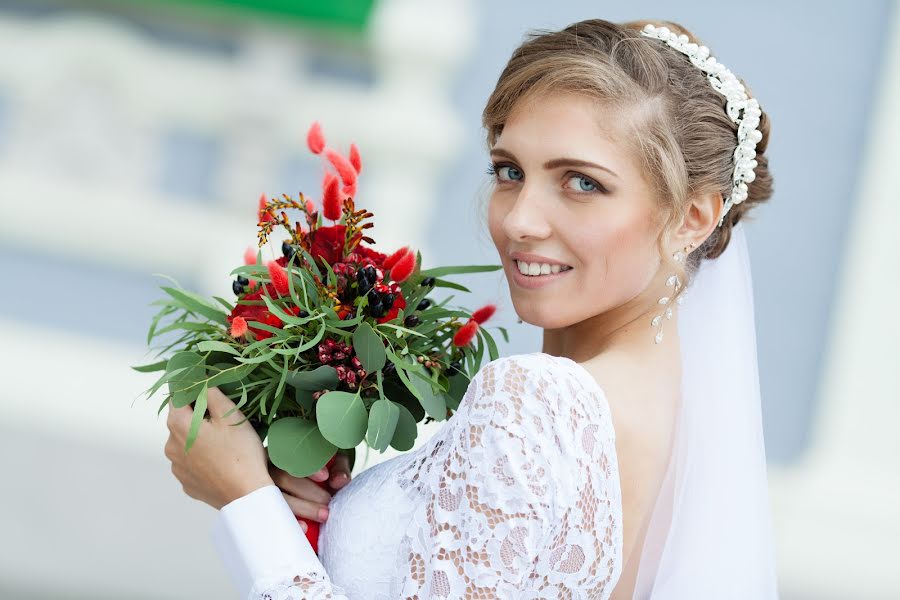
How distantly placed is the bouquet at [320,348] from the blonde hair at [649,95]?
30 centimetres

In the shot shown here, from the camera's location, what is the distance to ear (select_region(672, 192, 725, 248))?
5.47 ft

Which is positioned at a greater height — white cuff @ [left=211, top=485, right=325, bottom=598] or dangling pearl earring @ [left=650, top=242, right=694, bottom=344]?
dangling pearl earring @ [left=650, top=242, right=694, bottom=344]

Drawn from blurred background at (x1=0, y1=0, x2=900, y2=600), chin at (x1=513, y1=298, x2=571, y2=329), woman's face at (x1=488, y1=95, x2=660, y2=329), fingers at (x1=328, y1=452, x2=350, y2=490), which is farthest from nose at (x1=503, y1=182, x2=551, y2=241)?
Answer: blurred background at (x1=0, y1=0, x2=900, y2=600)

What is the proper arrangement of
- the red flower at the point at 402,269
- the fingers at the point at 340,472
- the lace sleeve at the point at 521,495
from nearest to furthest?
1. the lace sleeve at the point at 521,495
2. the red flower at the point at 402,269
3. the fingers at the point at 340,472

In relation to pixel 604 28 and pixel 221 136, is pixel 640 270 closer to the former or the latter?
pixel 604 28

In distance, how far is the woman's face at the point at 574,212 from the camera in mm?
1560

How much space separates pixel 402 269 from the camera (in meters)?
1.55

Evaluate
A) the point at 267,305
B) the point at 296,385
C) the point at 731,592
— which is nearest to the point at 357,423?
the point at 296,385

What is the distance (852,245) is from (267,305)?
4223 millimetres

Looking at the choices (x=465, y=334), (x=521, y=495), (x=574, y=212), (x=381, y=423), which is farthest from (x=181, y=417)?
(x=574, y=212)

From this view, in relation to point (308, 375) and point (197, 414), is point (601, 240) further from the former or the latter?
point (197, 414)

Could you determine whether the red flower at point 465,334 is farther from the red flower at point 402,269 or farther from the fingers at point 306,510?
the fingers at point 306,510

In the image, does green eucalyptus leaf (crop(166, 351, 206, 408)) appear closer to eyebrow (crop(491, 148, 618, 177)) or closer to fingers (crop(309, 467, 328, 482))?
fingers (crop(309, 467, 328, 482))

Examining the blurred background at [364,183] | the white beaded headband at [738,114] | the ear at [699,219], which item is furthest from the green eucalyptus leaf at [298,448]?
the blurred background at [364,183]
